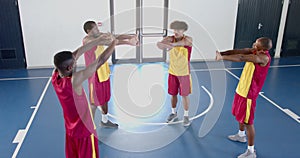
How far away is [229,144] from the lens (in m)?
3.87

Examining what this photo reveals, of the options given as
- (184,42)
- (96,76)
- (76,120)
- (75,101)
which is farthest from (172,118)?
(75,101)

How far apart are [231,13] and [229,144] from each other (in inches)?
179

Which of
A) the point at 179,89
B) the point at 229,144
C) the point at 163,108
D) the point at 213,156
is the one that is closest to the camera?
the point at 213,156

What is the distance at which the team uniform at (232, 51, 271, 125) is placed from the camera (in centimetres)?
324

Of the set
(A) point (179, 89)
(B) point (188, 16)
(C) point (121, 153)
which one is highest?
(B) point (188, 16)

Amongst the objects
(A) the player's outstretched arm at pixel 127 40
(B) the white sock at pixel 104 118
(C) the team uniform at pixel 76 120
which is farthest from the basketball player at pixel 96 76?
(C) the team uniform at pixel 76 120

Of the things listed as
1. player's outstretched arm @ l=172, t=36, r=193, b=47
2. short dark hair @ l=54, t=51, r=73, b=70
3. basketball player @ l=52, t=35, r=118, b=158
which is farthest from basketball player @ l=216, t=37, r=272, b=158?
short dark hair @ l=54, t=51, r=73, b=70

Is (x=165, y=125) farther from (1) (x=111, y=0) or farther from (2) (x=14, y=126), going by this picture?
(1) (x=111, y=0)

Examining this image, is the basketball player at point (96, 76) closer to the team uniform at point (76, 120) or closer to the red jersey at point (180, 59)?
the red jersey at point (180, 59)

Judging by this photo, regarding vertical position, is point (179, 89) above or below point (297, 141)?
above

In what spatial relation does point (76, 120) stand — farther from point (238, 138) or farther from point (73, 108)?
point (238, 138)

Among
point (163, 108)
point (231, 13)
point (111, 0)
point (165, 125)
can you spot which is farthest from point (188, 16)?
point (165, 125)

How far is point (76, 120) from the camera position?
244 cm

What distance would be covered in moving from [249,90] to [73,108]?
6.68ft
